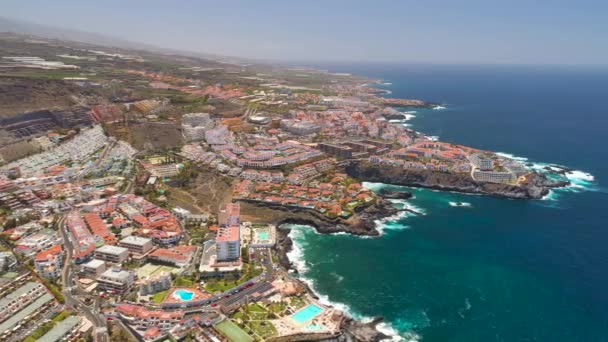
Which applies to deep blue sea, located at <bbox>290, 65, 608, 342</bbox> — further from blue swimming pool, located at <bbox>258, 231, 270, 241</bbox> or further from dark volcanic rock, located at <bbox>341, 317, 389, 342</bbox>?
blue swimming pool, located at <bbox>258, 231, 270, 241</bbox>

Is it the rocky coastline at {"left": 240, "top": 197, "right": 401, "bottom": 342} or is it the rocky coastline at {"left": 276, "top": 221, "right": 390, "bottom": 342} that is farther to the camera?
the rocky coastline at {"left": 240, "top": 197, "right": 401, "bottom": 342}

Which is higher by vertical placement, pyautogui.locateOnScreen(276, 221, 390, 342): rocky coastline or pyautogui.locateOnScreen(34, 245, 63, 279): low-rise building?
pyautogui.locateOnScreen(34, 245, 63, 279): low-rise building

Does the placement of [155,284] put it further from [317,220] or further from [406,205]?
[406,205]

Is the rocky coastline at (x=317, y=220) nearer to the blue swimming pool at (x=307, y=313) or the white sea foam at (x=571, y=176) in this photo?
the blue swimming pool at (x=307, y=313)

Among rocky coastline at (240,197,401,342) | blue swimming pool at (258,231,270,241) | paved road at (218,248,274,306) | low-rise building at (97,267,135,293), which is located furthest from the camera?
blue swimming pool at (258,231,270,241)

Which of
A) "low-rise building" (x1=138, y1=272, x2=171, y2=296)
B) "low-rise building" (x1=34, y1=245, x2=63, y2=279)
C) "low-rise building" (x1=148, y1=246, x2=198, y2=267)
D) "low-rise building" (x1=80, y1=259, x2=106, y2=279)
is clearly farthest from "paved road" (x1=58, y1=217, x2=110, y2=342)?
"low-rise building" (x1=148, y1=246, x2=198, y2=267)

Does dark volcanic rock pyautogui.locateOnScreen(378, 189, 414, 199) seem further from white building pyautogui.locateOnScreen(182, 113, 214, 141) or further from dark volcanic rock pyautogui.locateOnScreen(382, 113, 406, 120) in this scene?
dark volcanic rock pyautogui.locateOnScreen(382, 113, 406, 120)

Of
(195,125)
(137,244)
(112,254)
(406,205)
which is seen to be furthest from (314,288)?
(195,125)

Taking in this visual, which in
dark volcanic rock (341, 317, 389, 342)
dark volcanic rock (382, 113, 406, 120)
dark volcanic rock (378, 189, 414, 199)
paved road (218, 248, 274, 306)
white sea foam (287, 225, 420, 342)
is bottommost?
white sea foam (287, 225, 420, 342)

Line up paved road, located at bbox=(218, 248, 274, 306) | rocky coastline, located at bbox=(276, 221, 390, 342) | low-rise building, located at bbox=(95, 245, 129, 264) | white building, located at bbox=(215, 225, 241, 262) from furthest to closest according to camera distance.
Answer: white building, located at bbox=(215, 225, 241, 262) < low-rise building, located at bbox=(95, 245, 129, 264) < paved road, located at bbox=(218, 248, 274, 306) < rocky coastline, located at bbox=(276, 221, 390, 342)
